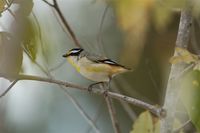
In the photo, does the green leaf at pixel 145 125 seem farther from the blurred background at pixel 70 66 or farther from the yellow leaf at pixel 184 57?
the yellow leaf at pixel 184 57

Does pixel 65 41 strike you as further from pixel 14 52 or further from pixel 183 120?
pixel 14 52

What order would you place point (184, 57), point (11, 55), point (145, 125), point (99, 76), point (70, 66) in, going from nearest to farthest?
point (184, 57)
point (11, 55)
point (145, 125)
point (99, 76)
point (70, 66)

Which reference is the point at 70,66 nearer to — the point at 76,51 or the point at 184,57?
the point at 76,51

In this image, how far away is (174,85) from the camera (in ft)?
4.50

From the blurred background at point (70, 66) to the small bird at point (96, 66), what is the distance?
0.08 meters

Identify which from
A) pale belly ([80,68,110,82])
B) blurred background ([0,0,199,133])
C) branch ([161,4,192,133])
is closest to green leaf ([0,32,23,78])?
blurred background ([0,0,199,133])

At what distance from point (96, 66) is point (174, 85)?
0.58 meters

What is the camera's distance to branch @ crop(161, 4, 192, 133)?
137 centimetres

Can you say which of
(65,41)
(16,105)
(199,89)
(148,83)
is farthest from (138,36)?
(148,83)

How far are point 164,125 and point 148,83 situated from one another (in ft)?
6.50

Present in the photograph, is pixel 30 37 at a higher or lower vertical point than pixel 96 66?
higher

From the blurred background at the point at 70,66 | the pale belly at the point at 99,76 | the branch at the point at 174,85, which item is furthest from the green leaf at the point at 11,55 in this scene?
the pale belly at the point at 99,76

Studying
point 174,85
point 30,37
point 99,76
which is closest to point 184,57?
point 174,85

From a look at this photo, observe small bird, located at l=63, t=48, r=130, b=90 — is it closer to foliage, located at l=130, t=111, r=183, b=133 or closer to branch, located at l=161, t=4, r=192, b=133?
foliage, located at l=130, t=111, r=183, b=133
